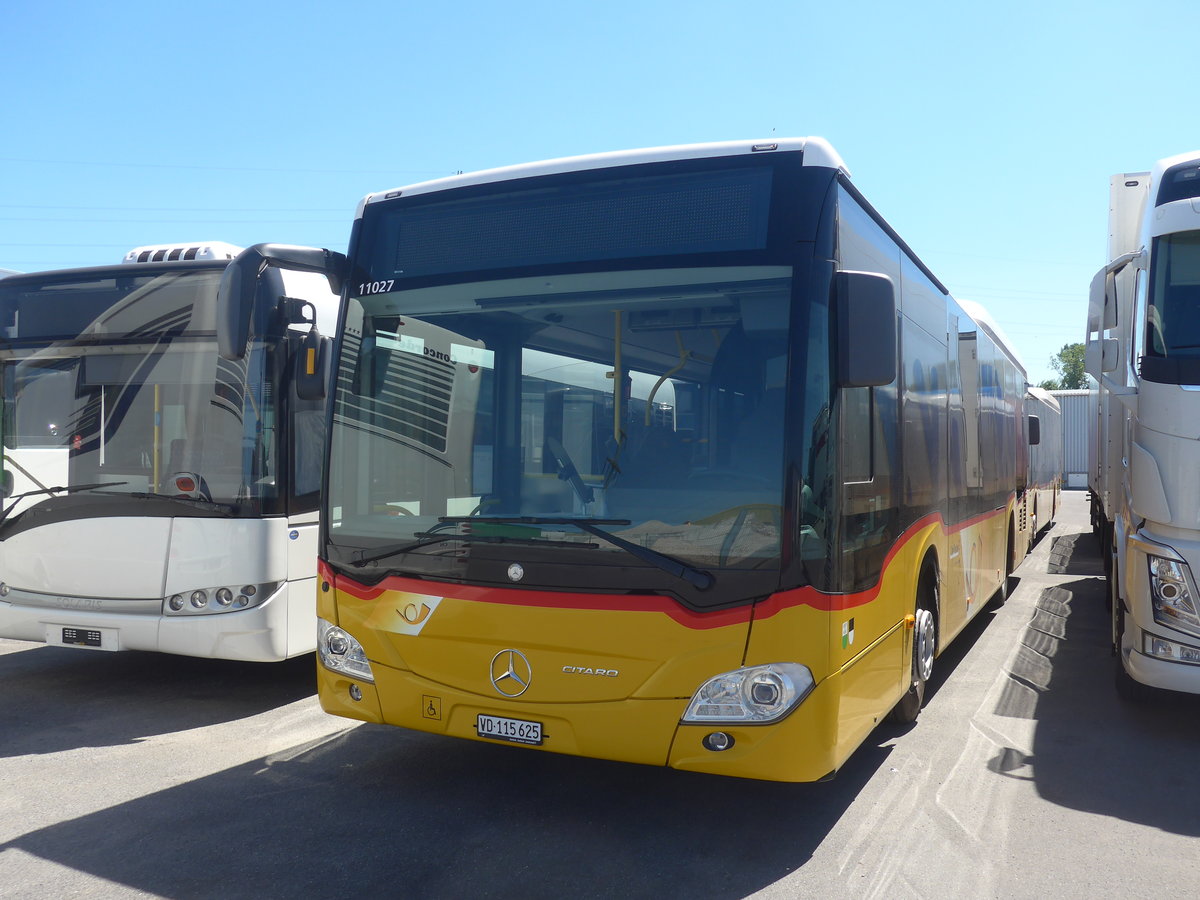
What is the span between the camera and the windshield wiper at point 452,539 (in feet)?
13.5

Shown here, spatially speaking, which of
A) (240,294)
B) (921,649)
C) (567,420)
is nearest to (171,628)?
(240,294)

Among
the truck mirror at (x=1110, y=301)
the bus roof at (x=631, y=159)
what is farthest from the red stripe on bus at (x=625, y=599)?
the truck mirror at (x=1110, y=301)

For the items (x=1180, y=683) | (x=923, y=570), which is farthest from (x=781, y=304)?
(x=1180, y=683)

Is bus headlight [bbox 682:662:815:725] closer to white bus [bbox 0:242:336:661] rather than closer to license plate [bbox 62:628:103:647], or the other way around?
white bus [bbox 0:242:336:661]

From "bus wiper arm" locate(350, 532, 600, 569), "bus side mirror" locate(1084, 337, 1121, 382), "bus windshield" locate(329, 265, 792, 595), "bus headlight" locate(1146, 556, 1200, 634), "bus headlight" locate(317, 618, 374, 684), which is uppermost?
"bus side mirror" locate(1084, 337, 1121, 382)

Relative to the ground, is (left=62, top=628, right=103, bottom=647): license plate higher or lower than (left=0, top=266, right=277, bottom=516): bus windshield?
lower

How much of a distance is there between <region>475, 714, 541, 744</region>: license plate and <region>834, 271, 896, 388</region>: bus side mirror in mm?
1931

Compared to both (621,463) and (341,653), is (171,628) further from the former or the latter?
(621,463)

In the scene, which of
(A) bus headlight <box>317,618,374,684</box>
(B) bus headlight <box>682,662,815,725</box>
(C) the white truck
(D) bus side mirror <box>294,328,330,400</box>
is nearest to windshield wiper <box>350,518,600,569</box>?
(A) bus headlight <box>317,618,374,684</box>

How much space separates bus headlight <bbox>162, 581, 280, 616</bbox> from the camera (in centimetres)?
624

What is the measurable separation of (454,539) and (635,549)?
871 mm

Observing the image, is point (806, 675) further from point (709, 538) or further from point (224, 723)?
point (224, 723)

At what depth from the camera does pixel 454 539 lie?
435 centimetres

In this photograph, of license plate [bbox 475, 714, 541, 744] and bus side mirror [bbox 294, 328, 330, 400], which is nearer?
license plate [bbox 475, 714, 541, 744]
